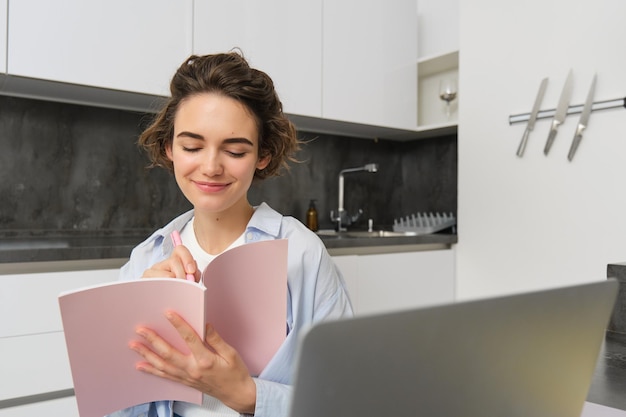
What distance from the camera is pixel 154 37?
1790 millimetres

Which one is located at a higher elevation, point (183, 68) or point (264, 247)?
point (183, 68)

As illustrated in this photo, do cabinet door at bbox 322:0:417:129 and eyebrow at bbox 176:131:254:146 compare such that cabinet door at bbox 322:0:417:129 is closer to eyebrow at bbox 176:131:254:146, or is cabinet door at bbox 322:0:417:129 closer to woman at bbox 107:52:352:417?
woman at bbox 107:52:352:417

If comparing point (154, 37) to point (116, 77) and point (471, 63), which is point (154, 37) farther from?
point (471, 63)

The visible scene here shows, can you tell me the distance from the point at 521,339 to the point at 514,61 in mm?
2082

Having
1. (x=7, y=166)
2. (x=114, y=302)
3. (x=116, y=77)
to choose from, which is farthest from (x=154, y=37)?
(x=114, y=302)

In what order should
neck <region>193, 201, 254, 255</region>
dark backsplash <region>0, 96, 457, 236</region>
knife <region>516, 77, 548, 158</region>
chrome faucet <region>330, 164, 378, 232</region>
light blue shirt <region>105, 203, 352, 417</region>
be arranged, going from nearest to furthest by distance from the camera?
light blue shirt <region>105, 203, 352, 417</region> < neck <region>193, 201, 254, 255</region> < dark backsplash <region>0, 96, 457, 236</region> < knife <region>516, 77, 548, 158</region> < chrome faucet <region>330, 164, 378, 232</region>

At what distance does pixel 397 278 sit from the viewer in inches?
88.3

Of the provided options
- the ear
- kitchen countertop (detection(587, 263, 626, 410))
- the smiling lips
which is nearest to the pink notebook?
the smiling lips

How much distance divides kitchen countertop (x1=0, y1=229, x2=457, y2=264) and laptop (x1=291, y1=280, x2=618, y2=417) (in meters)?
1.29

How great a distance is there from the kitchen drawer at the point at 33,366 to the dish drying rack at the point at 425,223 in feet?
5.54

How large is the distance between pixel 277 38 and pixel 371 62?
0.52 metres

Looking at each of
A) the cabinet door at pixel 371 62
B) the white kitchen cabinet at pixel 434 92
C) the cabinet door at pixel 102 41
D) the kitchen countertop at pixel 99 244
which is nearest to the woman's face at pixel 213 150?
the kitchen countertop at pixel 99 244

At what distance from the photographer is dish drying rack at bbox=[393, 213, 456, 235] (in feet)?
8.45

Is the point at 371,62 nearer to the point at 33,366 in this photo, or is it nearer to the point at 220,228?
the point at 220,228
